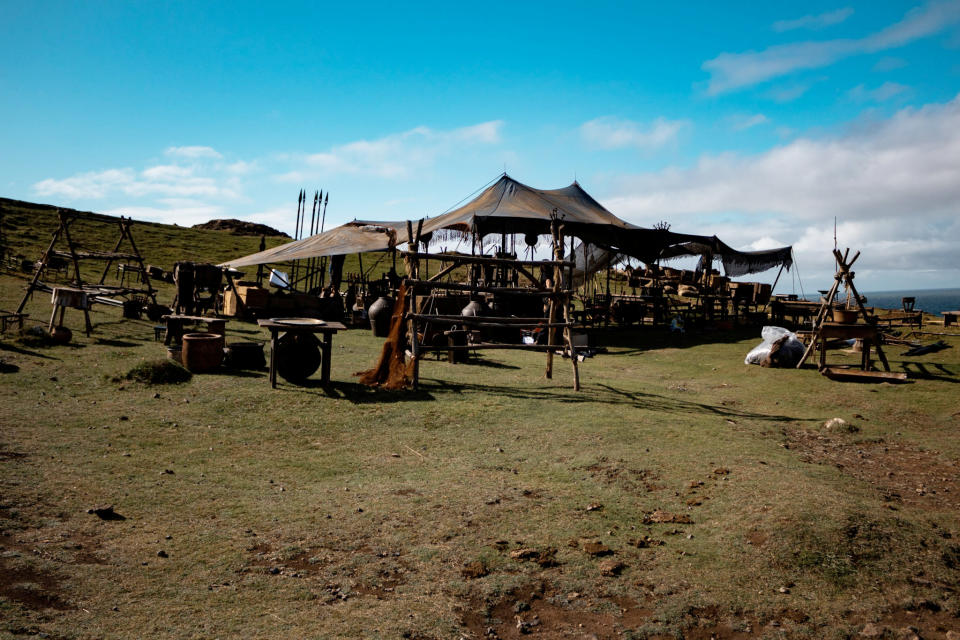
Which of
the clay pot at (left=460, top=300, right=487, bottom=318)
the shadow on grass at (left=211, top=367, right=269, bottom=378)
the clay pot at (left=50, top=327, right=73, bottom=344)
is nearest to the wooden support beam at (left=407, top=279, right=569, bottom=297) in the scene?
the shadow on grass at (left=211, top=367, right=269, bottom=378)

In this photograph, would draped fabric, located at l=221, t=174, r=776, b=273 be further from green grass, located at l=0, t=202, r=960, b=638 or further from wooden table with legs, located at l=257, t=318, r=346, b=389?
green grass, located at l=0, t=202, r=960, b=638

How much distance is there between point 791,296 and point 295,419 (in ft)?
85.0

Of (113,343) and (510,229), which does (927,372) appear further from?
(113,343)

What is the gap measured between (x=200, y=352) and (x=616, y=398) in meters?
7.00

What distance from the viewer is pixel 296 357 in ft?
33.8

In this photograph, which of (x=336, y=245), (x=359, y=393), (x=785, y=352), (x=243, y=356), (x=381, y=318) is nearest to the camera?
(x=359, y=393)

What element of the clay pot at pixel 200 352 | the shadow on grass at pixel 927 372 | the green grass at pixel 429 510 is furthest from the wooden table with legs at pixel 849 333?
the clay pot at pixel 200 352

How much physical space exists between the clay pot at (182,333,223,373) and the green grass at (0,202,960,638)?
57 centimetres

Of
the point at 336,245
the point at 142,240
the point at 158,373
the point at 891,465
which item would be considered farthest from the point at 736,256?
the point at 142,240

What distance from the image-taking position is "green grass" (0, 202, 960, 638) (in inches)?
153

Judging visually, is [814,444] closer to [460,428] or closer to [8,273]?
[460,428]

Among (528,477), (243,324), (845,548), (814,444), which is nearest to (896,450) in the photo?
(814,444)

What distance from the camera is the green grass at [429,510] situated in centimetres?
388

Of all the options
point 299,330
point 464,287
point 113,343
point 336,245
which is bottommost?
point 113,343
